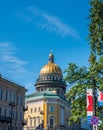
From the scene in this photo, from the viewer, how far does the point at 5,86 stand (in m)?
62.6

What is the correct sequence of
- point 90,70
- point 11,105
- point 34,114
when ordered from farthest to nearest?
point 34,114, point 11,105, point 90,70

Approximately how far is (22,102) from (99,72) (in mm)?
45961

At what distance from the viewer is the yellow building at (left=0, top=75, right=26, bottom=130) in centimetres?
6144

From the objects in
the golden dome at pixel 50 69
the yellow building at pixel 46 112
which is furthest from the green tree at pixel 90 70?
the golden dome at pixel 50 69

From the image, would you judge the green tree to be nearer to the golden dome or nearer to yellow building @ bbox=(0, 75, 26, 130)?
yellow building @ bbox=(0, 75, 26, 130)

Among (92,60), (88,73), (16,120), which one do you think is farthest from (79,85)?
(16,120)

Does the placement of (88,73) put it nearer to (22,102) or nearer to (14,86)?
(14,86)

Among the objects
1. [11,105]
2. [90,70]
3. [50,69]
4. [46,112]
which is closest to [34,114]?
[46,112]

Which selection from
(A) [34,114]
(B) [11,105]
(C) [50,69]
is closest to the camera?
(B) [11,105]

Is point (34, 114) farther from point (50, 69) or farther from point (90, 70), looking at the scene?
point (90, 70)

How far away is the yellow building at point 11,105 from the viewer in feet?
202

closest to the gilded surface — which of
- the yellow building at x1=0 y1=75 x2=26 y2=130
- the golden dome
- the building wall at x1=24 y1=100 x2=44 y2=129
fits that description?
the golden dome

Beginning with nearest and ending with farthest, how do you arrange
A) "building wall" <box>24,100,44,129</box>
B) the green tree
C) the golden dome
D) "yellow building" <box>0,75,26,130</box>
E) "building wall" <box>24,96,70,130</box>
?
1. the green tree
2. "yellow building" <box>0,75,26,130</box>
3. "building wall" <box>24,96,70,130</box>
4. "building wall" <box>24,100,44,129</box>
5. the golden dome

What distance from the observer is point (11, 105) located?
6456cm
